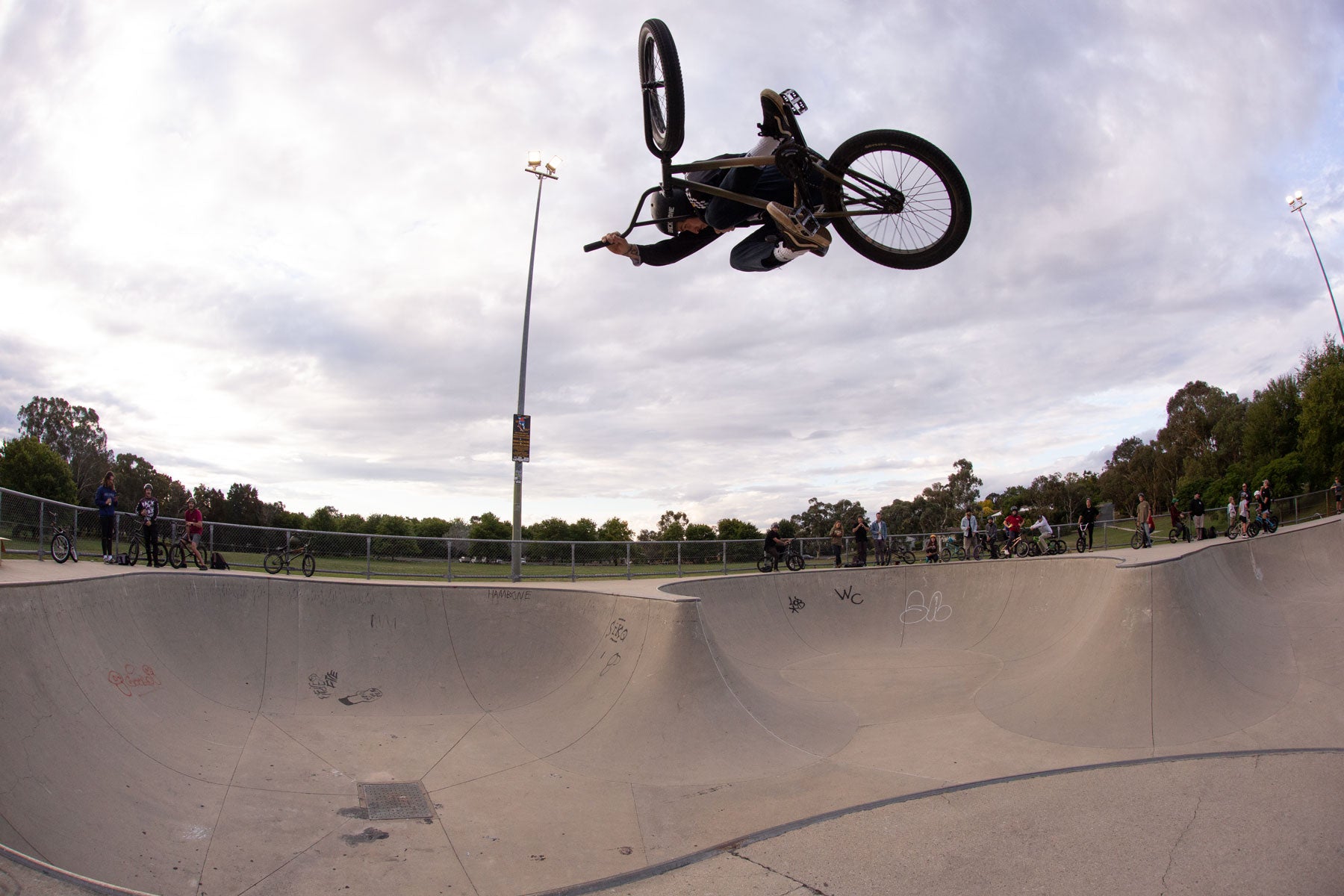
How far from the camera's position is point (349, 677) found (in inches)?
401

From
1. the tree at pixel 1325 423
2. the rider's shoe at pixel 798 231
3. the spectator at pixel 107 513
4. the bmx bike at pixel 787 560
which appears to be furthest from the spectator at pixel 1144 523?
the spectator at pixel 107 513

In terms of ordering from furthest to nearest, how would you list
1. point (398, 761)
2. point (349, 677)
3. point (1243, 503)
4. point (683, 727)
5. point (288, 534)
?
1. point (1243, 503)
2. point (288, 534)
3. point (349, 677)
4. point (683, 727)
5. point (398, 761)

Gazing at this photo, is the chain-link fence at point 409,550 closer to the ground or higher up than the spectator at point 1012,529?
closer to the ground

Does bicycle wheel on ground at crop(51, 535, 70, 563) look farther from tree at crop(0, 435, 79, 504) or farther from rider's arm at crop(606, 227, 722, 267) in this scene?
tree at crop(0, 435, 79, 504)

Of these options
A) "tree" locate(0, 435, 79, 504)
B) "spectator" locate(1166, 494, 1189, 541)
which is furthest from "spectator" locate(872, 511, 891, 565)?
"tree" locate(0, 435, 79, 504)

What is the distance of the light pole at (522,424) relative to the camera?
14562 millimetres

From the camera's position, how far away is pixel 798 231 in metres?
4.24

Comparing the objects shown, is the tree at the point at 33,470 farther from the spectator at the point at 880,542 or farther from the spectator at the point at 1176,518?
the spectator at the point at 1176,518

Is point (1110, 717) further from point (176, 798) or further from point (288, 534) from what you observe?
point (288, 534)

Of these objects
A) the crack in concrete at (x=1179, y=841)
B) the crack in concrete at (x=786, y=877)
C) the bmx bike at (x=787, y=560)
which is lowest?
the crack in concrete at (x=786, y=877)

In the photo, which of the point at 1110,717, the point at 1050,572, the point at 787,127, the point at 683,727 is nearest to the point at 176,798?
the point at 683,727

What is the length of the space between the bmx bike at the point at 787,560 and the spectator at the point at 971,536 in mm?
4911

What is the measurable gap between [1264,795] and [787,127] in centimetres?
572

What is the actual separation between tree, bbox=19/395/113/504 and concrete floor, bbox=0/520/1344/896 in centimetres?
8907
